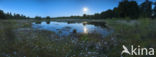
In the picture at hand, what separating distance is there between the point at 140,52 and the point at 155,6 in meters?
6.08

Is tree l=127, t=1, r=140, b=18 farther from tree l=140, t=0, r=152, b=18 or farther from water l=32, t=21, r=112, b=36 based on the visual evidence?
water l=32, t=21, r=112, b=36

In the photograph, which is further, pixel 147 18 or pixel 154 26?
pixel 154 26

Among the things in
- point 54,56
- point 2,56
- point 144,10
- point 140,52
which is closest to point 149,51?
point 140,52

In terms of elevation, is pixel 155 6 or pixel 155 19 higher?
pixel 155 6

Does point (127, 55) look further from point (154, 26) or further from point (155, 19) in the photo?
point (154, 26)

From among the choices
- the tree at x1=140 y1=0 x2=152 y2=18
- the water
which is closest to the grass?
the tree at x1=140 y1=0 x2=152 y2=18

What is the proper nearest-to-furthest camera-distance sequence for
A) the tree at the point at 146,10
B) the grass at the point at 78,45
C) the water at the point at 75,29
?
1. the grass at the point at 78,45
2. the tree at the point at 146,10
3. the water at the point at 75,29

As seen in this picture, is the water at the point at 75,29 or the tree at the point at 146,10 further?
the water at the point at 75,29

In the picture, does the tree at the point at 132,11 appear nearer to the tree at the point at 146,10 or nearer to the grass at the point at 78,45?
the tree at the point at 146,10

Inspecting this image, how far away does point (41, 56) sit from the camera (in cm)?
436

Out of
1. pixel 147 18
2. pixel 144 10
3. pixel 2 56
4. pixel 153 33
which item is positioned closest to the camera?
pixel 2 56

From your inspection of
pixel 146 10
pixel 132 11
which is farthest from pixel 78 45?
pixel 146 10

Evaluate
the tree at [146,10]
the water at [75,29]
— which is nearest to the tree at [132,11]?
the tree at [146,10]

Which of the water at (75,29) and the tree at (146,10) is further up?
the tree at (146,10)
